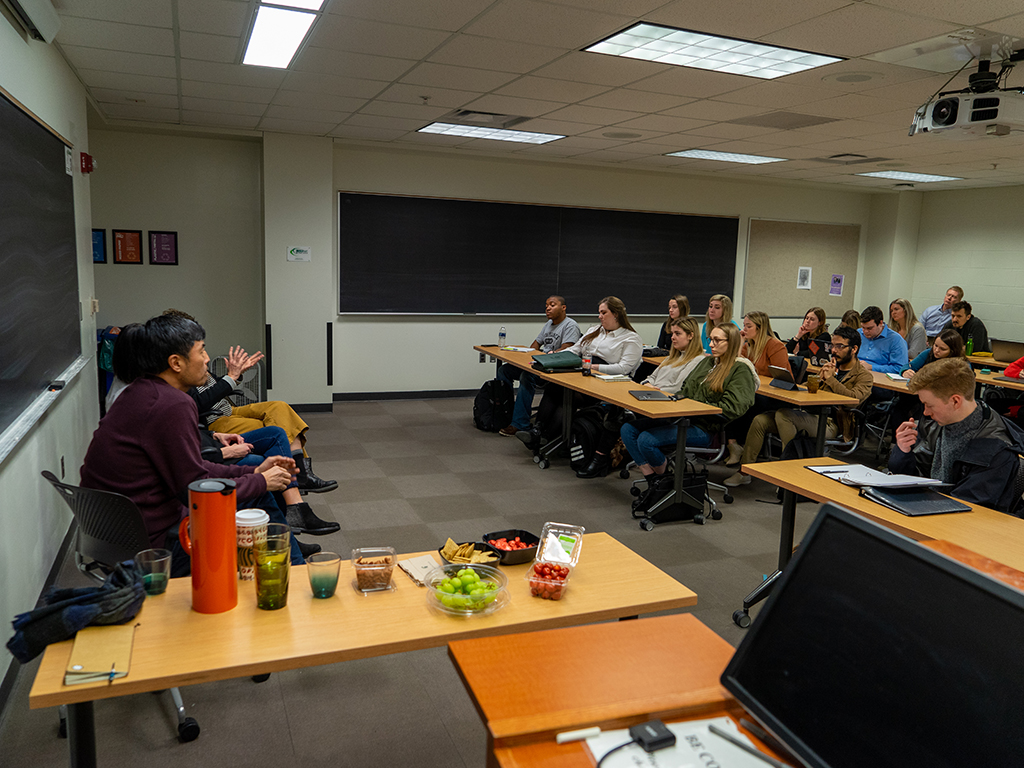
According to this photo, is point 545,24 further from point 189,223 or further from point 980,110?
point 189,223

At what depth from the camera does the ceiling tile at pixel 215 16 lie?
135 inches

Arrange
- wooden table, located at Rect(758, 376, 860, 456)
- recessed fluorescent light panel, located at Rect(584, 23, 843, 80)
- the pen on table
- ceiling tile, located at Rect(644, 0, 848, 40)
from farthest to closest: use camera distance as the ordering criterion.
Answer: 1. wooden table, located at Rect(758, 376, 860, 456)
2. recessed fluorescent light panel, located at Rect(584, 23, 843, 80)
3. ceiling tile, located at Rect(644, 0, 848, 40)
4. the pen on table

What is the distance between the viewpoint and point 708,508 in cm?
477

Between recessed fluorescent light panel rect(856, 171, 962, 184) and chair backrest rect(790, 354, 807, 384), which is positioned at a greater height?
recessed fluorescent light panel rect(856, 171, 962, 184)

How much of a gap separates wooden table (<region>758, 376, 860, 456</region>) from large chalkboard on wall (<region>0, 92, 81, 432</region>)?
431 cm

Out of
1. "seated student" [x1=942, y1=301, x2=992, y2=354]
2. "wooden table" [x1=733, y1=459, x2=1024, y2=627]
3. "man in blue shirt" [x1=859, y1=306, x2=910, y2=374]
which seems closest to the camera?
"wooden table" [x1=733, y1=459, x2=1024, y2=627]

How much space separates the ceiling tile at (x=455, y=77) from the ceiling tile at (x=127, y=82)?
1.75 metres

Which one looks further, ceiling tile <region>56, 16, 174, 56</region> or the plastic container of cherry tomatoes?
ceiling tile <region>56, 16, 174, 56</region>

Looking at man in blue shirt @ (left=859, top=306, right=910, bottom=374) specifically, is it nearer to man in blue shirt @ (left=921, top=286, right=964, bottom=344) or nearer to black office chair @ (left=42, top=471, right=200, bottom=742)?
man in blue shirt @ (left=921, top=286, right=964, bottom=344)

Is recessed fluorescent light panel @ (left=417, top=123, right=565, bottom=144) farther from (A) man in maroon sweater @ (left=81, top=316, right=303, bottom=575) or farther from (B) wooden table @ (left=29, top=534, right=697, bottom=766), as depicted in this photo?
(B) wooden table @ (left=29, top=534, right=697, bottom=766)

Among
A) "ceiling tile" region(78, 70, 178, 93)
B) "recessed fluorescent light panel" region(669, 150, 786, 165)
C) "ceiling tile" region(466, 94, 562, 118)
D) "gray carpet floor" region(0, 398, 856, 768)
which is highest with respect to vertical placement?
"recessed fluorescent light panel" region(669, 150, 786, 165)

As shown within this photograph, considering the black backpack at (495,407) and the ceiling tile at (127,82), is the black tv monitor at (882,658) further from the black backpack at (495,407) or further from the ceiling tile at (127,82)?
the black backpack at (495,407)

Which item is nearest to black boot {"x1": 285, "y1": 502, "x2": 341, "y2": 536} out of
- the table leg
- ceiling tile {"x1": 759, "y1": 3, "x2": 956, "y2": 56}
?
the table leg

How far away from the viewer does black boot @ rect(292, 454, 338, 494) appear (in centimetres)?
454
